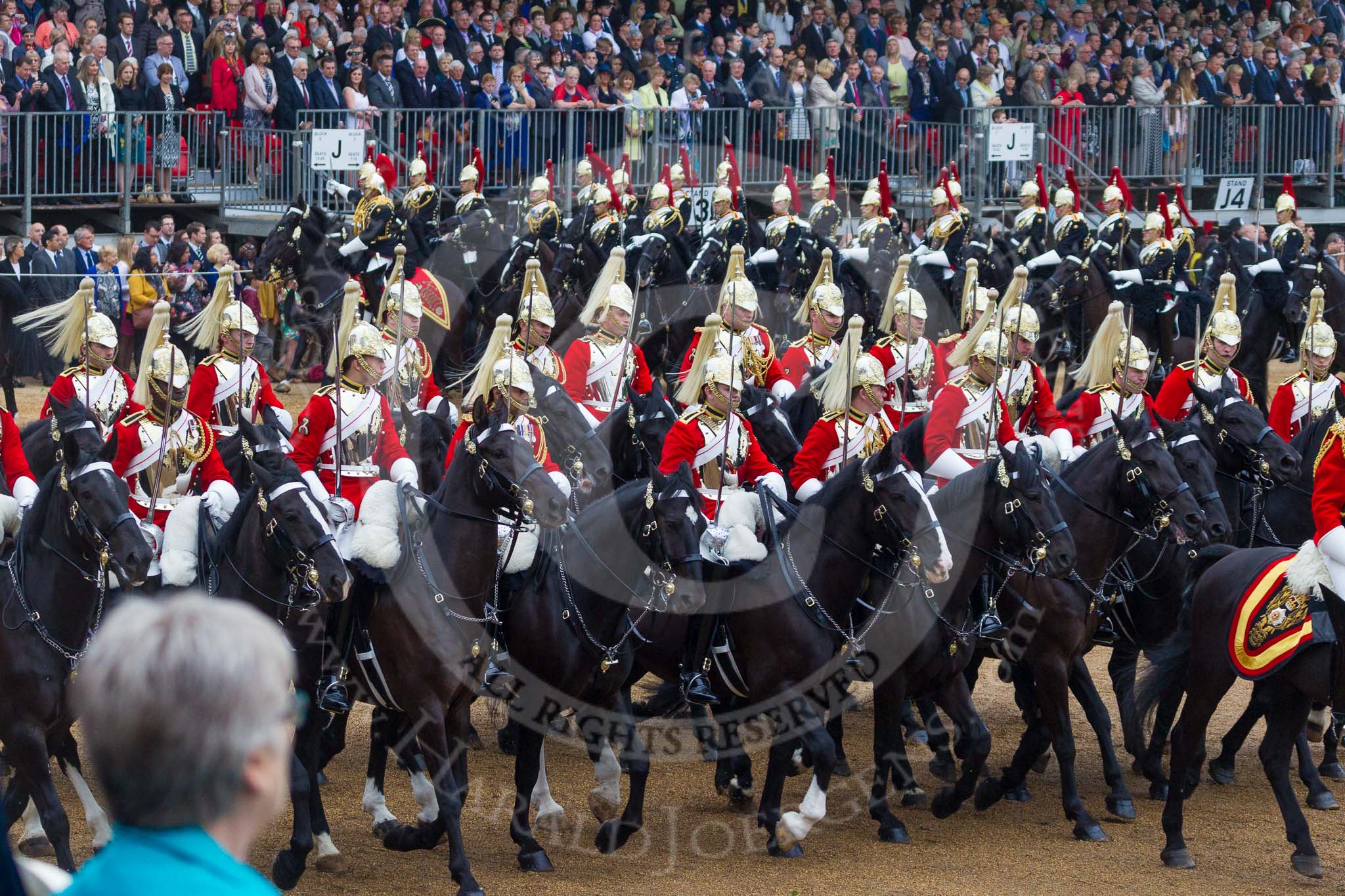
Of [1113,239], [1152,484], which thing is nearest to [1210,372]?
[1152,484]

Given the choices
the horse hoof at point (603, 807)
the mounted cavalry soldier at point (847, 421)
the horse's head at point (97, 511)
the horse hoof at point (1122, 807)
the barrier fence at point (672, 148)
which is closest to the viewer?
the horse's head at point (97, 511)

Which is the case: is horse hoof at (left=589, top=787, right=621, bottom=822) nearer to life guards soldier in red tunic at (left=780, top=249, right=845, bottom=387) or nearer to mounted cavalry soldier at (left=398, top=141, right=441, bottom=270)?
life guards soldier in red tunic at (left=780, top=249, right=845, bottom=387)

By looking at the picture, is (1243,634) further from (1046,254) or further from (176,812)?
(1046,254)

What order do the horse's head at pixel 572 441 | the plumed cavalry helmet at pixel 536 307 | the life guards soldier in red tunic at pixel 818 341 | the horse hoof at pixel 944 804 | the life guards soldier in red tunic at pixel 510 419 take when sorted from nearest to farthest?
1. the life guards soldier in red tunic at pixel 510 419
2. the horse hoof at pixel 944 804
3. the horse's head at pixel 572 441
4. the plumed cavalry helmet at pixel 536 307
5. the life guards soldier in red tunic at pixel 818 341

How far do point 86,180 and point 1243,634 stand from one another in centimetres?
1226

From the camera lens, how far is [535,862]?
6.61m

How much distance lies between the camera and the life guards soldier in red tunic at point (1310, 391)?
9.73 m

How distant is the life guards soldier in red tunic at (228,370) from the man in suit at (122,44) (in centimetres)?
875

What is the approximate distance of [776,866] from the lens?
678 centimetres

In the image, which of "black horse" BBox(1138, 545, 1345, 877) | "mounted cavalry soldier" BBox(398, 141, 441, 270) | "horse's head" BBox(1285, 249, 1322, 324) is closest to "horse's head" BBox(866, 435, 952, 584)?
"black horse" BBox(1138, 545, 1345, 877)

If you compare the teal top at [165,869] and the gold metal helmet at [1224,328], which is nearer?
the teal top at [165,869]

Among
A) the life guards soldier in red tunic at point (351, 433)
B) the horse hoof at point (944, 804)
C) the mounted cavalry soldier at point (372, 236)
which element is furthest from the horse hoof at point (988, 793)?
the mounted cavalry soldier at point (372, 236)

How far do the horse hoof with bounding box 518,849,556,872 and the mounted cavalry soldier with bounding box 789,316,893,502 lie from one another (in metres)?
2.07

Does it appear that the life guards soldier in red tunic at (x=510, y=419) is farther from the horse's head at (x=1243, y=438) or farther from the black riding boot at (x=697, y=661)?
the horse's head at (x=1243, y=438)
